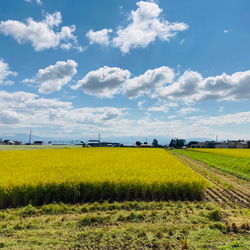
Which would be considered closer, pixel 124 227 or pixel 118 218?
pixel 124 227

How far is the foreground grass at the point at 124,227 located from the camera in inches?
172

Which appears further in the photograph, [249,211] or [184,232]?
[249,211]

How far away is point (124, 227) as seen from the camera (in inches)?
201

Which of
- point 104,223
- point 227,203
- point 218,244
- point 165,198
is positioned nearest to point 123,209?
point 104,223

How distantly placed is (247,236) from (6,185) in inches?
314

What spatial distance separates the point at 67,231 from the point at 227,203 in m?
6.30

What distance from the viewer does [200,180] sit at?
8.32 metres

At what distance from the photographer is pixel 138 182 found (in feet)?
25.6

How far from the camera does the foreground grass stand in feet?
14.3

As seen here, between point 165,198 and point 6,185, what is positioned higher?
point 6,185

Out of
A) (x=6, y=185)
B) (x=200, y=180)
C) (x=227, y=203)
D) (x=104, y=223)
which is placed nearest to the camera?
(x=104, y=223)

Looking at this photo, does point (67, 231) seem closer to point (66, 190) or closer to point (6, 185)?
point (66, 190)

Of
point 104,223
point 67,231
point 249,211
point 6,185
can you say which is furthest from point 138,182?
point 6,185

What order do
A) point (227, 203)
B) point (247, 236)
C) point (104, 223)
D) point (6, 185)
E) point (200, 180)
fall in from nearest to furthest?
point (247, 236) < point (104, 223) < point (6, 185) < point (227, 203) < point (200, 180)
